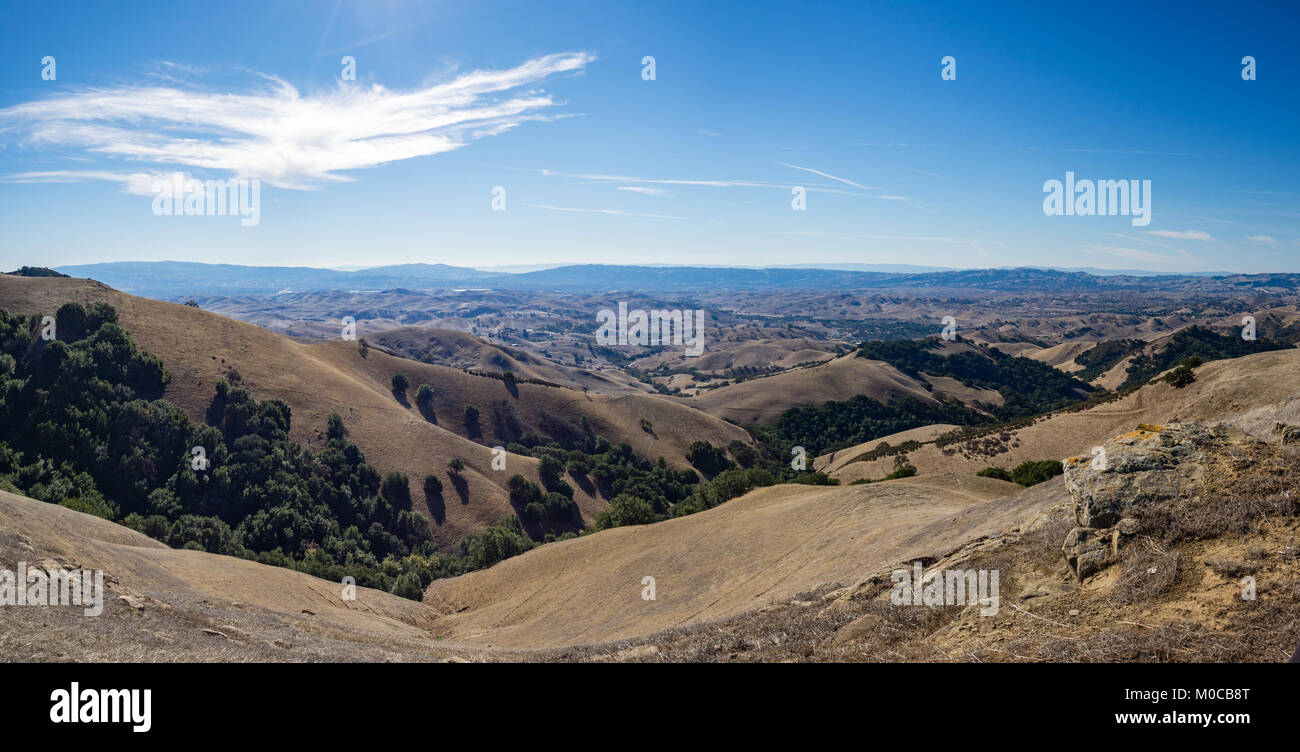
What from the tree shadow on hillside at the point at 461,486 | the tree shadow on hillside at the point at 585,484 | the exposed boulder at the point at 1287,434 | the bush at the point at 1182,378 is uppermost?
the exposed boulder at the point at 1287,434

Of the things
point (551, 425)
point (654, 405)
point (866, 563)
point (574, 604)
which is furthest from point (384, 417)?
point (866, 563)

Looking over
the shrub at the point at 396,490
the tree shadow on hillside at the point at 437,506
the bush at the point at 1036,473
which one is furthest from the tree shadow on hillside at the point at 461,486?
the bush at the point at 1036,473

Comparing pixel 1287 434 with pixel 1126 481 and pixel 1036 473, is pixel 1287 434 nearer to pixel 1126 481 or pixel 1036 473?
pixel 1126 481

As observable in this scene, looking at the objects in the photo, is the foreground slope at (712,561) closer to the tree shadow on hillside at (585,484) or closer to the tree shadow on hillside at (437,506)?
the tree shadow on hillside at (437,506)

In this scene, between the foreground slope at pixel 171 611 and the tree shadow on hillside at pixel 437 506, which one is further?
the tree shadow on hillside at pixel 437 506

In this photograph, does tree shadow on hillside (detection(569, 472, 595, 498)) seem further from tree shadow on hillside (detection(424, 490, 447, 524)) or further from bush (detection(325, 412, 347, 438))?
bush (detection(325, 412, 347, 438))

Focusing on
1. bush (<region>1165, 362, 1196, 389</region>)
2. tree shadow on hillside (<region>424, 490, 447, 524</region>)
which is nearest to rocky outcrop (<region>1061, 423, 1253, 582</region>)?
bush (<region>1165, 362, 1196, 389</region>)
